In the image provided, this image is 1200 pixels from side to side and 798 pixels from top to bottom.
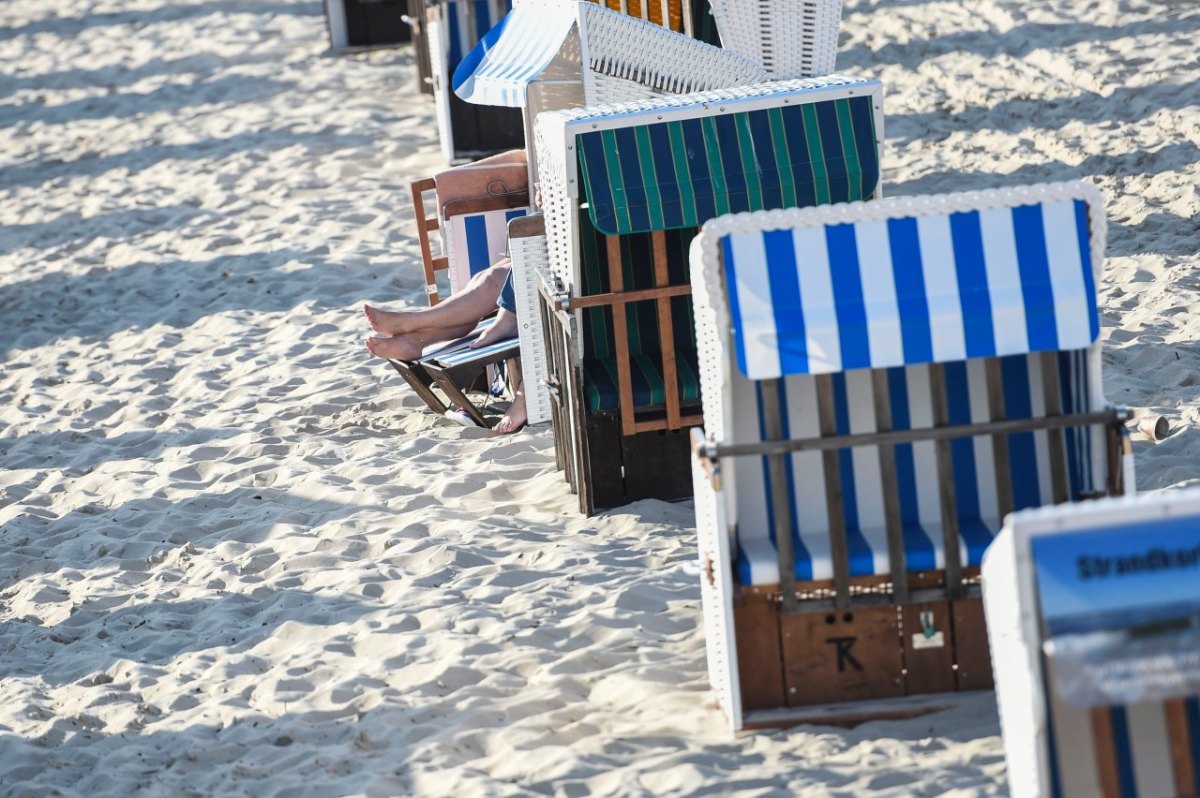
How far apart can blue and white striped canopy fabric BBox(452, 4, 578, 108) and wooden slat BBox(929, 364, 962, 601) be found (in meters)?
3.10

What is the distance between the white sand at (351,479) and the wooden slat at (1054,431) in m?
0.58

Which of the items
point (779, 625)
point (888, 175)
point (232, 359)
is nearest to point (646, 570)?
point (779, 625)

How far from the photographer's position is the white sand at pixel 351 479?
158 inches

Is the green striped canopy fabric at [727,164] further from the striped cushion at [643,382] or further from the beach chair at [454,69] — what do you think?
the beach chair at [454,69]

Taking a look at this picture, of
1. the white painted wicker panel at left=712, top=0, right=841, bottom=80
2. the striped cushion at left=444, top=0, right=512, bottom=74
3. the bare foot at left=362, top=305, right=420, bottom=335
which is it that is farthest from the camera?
the striped cushion at left=444, top=0, right=512, bottom=74

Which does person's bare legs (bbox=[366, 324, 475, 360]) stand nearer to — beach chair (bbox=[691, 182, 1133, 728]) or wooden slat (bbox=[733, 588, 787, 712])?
beach chair (bbox=[691, 182, 1133, 728])

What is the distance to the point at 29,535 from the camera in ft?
19.6

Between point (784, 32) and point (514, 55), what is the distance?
1.14 m

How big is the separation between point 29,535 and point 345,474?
3.85ft

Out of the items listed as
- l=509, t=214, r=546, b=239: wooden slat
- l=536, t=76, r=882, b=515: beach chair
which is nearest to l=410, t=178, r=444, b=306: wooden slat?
l=509, t=214, r=546, b=239: wooden slat

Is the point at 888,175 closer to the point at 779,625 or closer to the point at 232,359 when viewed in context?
the point at 232,359

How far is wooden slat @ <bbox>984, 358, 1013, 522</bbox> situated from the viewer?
12.3ft

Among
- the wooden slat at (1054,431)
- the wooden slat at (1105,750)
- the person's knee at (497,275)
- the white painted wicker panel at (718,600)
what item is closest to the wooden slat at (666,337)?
the white painted wicker panel at (718,600)

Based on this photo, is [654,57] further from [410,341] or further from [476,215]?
[410,341]
